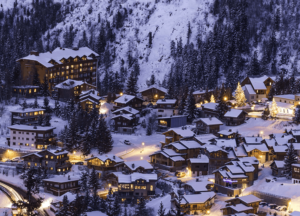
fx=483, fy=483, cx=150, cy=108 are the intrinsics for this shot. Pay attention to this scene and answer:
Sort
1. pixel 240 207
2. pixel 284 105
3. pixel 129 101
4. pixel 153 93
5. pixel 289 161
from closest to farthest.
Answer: pixel 240 207
pixel 289 161
pixel 284 105
pixel 129 101
pixel 153 93

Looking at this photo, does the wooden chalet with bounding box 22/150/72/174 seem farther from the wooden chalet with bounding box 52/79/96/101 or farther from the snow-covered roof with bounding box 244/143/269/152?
the snow-covered roof with bounding box 244/143/269/152

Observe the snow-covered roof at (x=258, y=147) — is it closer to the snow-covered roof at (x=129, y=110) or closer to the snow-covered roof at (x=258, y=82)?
the snow-covered roof at (x=129, y=110)

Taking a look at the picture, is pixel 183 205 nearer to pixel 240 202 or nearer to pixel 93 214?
pixel 240 202

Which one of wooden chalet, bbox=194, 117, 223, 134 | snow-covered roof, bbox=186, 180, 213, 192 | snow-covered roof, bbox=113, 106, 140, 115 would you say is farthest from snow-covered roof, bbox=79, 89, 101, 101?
snow-covered roof, bbox=186, 180, 213, 192

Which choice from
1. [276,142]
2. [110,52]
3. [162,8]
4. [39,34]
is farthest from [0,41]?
[276,142]

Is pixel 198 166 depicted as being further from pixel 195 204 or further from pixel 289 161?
pixel 289 161

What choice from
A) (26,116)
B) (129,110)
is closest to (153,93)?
(129,110)
